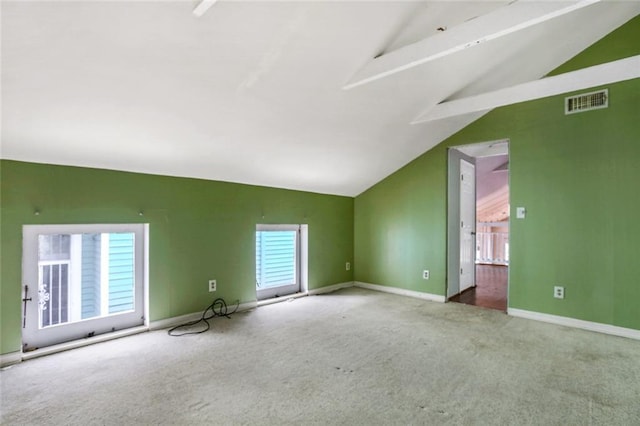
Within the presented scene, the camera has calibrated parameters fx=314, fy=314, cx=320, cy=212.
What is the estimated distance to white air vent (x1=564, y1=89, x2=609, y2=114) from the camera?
3.17 m

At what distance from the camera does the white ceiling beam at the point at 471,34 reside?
6.13ft

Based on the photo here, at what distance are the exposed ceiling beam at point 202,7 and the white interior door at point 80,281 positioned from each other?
2.19 metres

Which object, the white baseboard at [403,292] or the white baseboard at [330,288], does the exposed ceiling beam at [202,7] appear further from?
the white baseboard at [403,292]

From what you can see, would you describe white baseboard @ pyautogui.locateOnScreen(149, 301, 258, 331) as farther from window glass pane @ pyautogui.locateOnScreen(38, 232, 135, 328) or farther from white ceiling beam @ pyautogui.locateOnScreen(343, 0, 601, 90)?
white ceiling beam @ pyautogui.locateOnScreen(343, 0, 601, 90)

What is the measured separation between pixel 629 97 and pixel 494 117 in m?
1.20

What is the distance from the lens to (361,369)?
2.32 metres

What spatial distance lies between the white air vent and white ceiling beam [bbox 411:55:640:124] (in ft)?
1.94

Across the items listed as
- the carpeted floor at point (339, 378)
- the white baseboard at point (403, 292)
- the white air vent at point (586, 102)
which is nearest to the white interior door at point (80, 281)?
the carpeted floor at point (339, 378)

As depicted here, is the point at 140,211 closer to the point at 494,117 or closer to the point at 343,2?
the point at 343,2

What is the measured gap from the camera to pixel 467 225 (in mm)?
4906

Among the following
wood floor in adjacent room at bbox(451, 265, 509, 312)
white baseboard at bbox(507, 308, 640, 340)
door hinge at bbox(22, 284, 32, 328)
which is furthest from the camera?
wood floor in adjacent room at bbox(451, 265, 509, 312)

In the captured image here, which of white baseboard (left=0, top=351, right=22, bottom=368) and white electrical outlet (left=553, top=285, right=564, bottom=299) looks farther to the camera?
white electrical outlet (left=553, top=285, right=564, bottom=299)

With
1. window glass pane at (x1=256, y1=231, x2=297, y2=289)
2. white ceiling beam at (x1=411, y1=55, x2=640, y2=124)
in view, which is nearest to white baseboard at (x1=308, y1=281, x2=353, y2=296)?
window glass pane at (x1=256, y1=231, x2=297, y2=289)

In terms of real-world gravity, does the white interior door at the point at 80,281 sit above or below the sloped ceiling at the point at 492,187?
below
